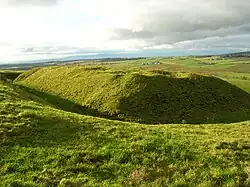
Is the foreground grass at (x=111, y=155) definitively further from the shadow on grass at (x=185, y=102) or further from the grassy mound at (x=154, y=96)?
the grassy mound at (x=154, y=96)

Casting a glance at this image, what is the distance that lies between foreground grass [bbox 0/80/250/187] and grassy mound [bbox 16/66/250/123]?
56.2 ft

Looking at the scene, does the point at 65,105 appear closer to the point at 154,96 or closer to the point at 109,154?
the point at 154,96

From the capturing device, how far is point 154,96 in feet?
144

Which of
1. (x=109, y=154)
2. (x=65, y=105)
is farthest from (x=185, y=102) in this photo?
(x=109, y=154)

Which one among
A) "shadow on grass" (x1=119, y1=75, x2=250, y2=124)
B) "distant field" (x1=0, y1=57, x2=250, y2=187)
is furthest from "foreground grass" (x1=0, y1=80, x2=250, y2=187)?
"shadow on grass" (x1=119, y1=75, x2=250, y2=124)

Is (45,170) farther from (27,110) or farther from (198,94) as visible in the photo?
(198,94)

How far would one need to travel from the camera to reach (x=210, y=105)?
44.7m

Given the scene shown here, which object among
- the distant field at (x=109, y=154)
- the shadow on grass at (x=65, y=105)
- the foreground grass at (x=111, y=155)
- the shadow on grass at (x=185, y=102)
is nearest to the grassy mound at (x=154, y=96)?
the shadow on grass at (x=185, y=102)

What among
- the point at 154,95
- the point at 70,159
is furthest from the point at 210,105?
the point at 70,159

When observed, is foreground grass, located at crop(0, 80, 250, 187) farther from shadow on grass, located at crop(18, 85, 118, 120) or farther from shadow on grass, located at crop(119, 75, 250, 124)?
shadow on grass, located at crop(18, 85, 118, 120)

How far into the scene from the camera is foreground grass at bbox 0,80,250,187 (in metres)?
15.1

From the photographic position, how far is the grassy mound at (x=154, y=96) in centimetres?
4047

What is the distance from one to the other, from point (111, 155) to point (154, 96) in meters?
27.0

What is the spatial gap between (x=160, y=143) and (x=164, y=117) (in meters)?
21.0
